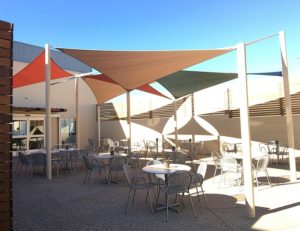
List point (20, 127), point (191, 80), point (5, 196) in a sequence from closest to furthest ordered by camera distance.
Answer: point (5, 196), point (191, 80), point (20, 127)

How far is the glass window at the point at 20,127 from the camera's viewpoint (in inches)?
570

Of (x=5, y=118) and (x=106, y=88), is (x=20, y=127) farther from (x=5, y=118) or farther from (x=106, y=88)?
(x=5, y=118)

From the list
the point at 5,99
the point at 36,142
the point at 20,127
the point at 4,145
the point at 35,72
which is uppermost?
the point at 35,72

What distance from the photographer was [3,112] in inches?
106

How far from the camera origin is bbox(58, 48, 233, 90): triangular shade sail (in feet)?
21.4

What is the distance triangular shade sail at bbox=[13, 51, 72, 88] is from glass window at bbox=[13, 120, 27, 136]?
362 centimetres

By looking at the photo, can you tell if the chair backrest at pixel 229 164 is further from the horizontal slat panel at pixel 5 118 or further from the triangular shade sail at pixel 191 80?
the horizontal slat panel at pixel 5 118

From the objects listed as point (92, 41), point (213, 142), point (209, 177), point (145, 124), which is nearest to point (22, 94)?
point (92, 41)

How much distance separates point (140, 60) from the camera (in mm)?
7070

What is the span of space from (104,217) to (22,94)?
1230 centimetres

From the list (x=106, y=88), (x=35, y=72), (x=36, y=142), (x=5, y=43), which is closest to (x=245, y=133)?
(x=5, y=43)

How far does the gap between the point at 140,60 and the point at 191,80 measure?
3414 mm

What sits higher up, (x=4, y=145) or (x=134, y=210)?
(x=4, y=145)

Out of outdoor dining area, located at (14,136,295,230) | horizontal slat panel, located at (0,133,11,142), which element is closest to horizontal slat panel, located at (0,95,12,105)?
horizontal slat panel, located at (0,133,11,142)
